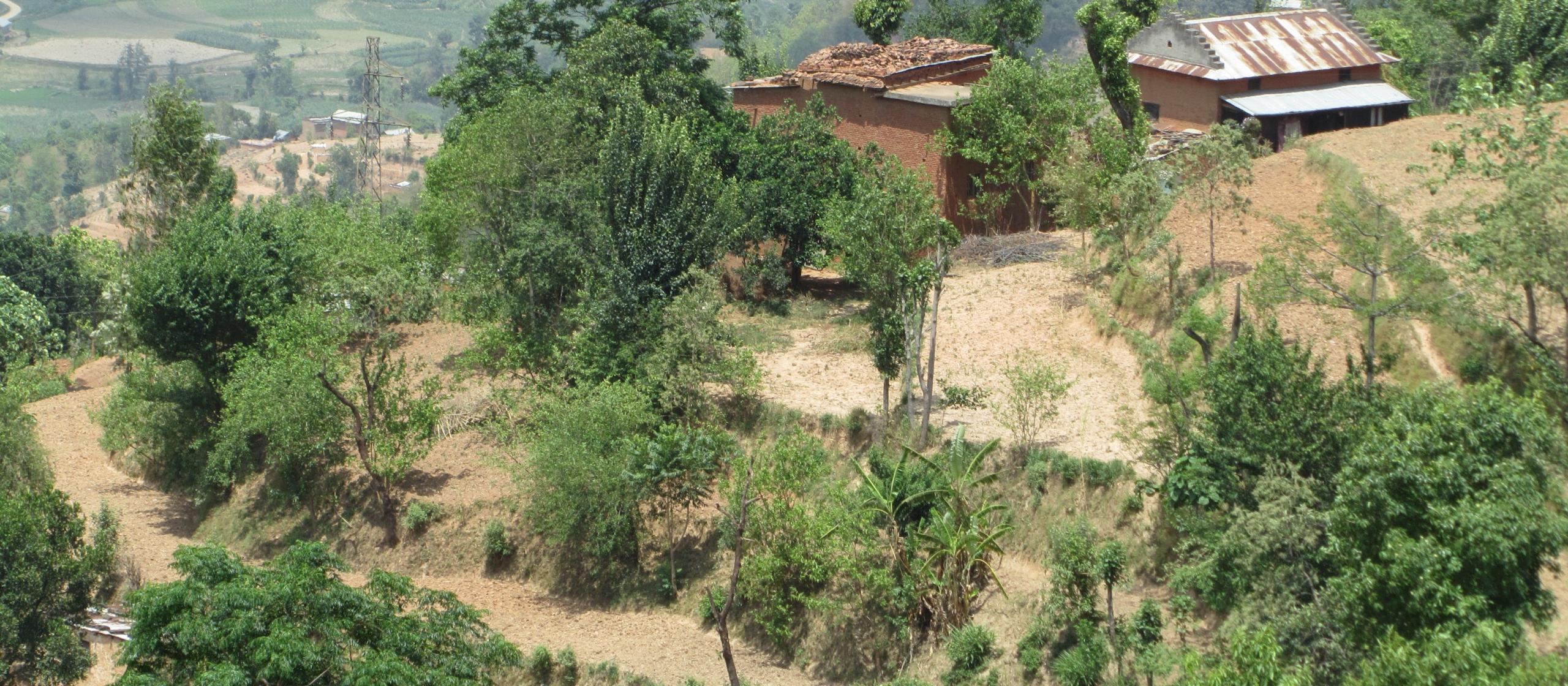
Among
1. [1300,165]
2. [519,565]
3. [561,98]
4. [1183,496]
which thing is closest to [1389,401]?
[1183,496]

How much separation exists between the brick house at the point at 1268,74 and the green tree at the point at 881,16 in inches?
338

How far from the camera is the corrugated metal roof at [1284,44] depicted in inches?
1275

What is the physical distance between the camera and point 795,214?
30.6 m

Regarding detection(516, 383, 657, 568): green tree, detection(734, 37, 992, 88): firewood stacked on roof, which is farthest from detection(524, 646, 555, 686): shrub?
detection(734, 37, 992, 88): firewood stacked on roof

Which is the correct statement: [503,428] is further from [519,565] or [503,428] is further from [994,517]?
[994,517]

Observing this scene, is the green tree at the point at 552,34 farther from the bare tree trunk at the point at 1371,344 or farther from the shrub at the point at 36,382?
the bare tree trunk at the point at 1371,344

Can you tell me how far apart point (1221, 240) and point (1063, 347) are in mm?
3560

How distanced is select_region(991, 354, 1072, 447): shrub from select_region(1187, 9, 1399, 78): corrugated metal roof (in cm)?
1356

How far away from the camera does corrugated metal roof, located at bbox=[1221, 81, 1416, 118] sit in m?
31.1

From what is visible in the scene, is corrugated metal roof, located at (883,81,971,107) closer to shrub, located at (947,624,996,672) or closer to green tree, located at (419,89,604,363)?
green tree, located at (419,89,604,363)

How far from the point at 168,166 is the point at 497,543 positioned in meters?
16.1

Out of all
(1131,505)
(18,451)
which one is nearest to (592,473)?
(1131,505)

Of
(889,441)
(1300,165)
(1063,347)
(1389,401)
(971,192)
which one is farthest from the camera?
(971,192)

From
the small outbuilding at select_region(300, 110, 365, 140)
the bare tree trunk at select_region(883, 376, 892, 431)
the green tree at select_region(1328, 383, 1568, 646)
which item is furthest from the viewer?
the small outbuilding at select_region(300, 110, 365, 140)
